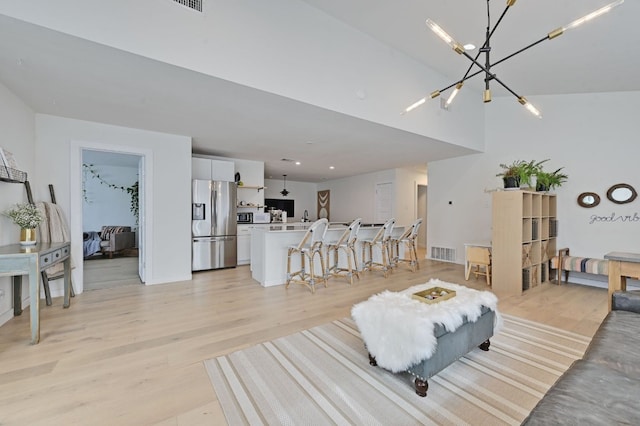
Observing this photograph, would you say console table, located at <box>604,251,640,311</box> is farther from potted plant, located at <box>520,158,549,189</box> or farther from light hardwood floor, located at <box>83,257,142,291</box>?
light hardwood floor, located at <box>83,257,142,291</box>

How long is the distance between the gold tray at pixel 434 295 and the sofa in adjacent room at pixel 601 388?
809mm

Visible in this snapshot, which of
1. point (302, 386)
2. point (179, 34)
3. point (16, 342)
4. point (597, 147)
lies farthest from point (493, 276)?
point (16, 342)

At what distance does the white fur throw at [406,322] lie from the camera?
171 cm

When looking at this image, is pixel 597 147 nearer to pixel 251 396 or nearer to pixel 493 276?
pixel 493 276

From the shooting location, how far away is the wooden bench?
4.09m

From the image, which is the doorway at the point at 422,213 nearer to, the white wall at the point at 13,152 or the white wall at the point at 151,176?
the white wall at the point at 151,176

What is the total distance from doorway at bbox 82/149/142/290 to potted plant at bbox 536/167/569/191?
7.89 metres

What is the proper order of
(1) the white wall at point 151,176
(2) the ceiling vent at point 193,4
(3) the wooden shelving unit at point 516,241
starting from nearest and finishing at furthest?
(2) the ceiling vent at point 193,4, (1) the white wall at point 151,176, (3) the wooden shelving unit at point 516,241

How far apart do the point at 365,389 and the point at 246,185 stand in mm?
5597

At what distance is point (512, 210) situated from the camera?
398 centimetres

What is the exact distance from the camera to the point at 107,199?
7660mm

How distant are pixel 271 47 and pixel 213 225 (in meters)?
3.56

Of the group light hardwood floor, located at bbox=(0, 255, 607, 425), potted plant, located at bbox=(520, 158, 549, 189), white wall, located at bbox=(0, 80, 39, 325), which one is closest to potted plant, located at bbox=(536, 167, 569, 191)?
potted plant, located at bbox=(520, 158, 549, 189)

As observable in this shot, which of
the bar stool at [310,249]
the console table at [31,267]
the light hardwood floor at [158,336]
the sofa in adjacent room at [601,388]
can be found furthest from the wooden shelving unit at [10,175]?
the sofa in adjacent room at [601,388]
